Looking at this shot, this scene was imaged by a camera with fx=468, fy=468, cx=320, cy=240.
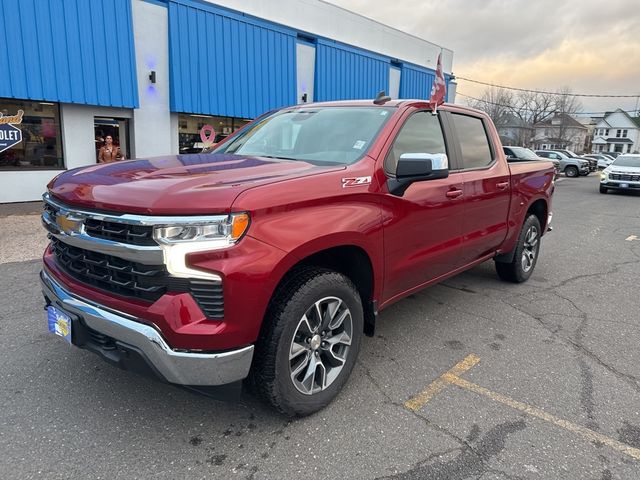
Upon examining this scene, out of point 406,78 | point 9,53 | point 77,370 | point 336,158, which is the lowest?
point 77,370

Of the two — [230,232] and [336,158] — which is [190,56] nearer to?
[336,158]

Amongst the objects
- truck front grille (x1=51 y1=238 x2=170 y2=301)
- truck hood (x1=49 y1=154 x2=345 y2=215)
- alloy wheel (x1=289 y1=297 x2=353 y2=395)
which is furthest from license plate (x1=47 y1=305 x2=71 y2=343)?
alloy wheel (x1=289 y1=297 x2=353 y2=395)

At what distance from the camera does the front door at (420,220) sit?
3.17 meters

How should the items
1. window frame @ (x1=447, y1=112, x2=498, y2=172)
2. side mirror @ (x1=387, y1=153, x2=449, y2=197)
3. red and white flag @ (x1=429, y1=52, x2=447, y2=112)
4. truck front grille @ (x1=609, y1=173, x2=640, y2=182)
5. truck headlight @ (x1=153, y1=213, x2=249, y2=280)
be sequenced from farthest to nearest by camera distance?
truck front grille @ (x1=609, y1=173, x2=640, y2=182) < window frame @ (x1=447, y1=112, x2=498, y2=172) < red and white flag @ (x1=429, y1=52, x2=447, y2=112) < side mirror @ (x1=387, y1=153, x2=449, y2=197) < truck headlight @ (x1=153, y1=213, x2=249, y2=280)

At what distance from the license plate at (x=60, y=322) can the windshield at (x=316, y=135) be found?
167 centimetres

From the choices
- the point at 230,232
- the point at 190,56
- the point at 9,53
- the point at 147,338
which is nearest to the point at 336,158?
the point at 230,232

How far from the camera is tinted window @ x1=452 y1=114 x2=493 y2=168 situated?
4.15 meters

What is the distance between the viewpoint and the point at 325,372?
2854 millimetres

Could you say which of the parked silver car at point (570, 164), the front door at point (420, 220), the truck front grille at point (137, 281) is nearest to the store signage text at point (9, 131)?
the truck front grille at point (137, 281)

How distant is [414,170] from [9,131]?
1142 cm

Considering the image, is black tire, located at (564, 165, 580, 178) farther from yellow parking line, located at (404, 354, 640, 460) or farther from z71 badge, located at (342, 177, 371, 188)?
z71 badge, located at (342, 177, 371, 188)

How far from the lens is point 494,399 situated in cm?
304

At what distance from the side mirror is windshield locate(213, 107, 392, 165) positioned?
0.28 metres

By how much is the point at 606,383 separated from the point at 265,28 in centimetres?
1462
